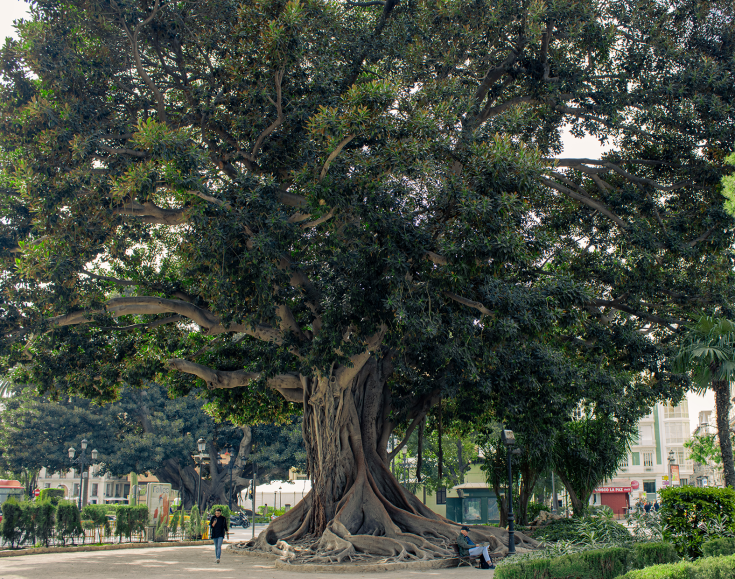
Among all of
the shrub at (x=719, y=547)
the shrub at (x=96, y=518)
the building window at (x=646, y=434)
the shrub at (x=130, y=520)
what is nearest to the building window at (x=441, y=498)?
the shrub at (x=130, y=520)

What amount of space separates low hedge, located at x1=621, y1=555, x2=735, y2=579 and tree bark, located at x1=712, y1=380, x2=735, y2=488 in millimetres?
7172

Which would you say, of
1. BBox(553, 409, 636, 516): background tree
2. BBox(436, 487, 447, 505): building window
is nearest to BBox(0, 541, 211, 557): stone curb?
BBox(436, 487, 447, 505): building window

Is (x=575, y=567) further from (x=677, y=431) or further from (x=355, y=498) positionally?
(x=677, y=431)

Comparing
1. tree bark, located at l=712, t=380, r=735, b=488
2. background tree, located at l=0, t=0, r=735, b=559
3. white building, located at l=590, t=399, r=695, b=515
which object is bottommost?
white building, located at l=590, t=399, r=695, b=515

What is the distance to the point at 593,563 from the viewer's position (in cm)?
894

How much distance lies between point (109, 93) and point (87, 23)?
1449 millimetres

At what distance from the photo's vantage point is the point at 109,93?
532 inches

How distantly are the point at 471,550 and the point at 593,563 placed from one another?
195 inches

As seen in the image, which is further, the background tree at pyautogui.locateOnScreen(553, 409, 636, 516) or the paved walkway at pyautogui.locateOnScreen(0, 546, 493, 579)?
the background tree at pyautogui.locateOnScreen(553, 409, 636, 516)

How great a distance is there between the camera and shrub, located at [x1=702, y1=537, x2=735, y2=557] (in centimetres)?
831

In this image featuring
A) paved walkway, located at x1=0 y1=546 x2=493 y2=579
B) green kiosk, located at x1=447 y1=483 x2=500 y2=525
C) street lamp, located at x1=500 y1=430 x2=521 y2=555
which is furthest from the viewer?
green kiosk, located at x1=447 y1=483 x2=500 y2=525

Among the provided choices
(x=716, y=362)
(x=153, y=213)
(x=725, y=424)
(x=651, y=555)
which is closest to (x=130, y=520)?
(x=153, y=213)

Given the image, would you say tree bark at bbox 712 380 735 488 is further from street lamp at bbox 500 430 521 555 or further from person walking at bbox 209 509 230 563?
person walking at bbox 209 509 230 563

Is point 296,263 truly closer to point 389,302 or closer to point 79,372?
point 389,302
